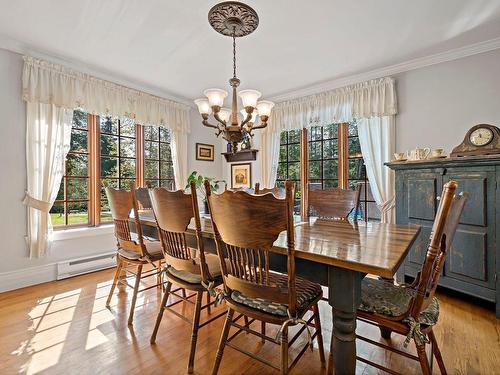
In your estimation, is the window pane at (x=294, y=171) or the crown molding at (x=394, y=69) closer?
the crown molding at (x=394, y=69)

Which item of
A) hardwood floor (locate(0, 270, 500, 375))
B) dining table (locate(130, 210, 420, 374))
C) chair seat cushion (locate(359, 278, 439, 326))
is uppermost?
dining table (locate(130, 210, 420, 374))

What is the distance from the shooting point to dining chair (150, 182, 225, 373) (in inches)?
60.7

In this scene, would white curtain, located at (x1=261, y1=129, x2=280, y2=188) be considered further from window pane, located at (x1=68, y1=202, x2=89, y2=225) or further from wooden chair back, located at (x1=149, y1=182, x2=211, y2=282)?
wooden chair back, located at (x1=149, y1=182, x2=211, y2=282)

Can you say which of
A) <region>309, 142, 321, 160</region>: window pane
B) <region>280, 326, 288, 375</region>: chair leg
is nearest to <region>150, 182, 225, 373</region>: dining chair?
<region>280, 326, 288, 375</region>: chair leg

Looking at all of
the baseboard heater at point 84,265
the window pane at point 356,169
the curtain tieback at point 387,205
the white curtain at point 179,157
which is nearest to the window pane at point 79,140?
the white curtain at point 179,157

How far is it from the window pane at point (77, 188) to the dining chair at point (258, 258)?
9.44 ft

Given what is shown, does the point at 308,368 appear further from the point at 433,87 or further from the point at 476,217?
the point at 433,87

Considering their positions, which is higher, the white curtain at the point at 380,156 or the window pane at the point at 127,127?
the window pane at the point at 127,127

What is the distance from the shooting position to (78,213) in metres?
3.45

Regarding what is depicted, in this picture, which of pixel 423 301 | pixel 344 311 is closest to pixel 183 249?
pixel 344 311

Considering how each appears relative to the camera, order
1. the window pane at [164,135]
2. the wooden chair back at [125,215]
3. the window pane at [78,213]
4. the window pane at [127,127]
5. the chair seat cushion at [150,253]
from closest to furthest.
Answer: the wooden chair back at [125,215] < the chair seat cushion at [150,253] < the window pane at [78,213] < the window pane at [127,127] < the window pane at [164,135]

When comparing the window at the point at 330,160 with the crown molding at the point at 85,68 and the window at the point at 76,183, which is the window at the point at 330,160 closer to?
the crown molding at the point at 85,68

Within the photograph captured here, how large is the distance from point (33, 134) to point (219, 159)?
289cm

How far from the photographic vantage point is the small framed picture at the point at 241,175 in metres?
4.77
